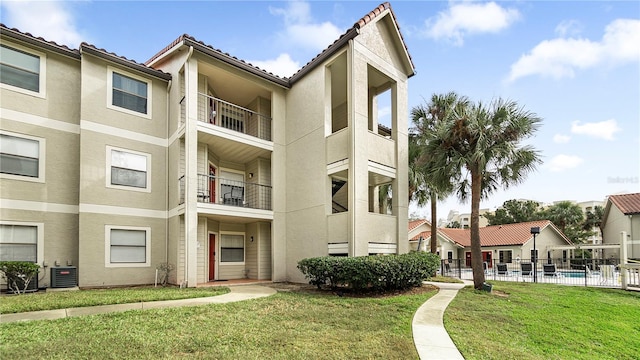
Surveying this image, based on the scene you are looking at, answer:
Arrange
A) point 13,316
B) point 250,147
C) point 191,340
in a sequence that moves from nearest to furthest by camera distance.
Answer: point 191,340 < point 13,316 < point 250,147

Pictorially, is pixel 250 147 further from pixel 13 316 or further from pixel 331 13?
pixel 13 316

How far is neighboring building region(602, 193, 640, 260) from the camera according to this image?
2853cm

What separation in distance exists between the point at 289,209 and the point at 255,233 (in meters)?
2.11

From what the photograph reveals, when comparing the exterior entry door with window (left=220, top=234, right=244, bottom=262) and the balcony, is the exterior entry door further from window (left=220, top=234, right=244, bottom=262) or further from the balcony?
the balcony

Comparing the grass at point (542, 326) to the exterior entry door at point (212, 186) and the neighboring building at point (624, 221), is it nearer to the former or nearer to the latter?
the exterior entry door at point (212, 186)

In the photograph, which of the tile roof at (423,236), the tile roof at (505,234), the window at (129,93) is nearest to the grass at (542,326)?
the window at (129,93)

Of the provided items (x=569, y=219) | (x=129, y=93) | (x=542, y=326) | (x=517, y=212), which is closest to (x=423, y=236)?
(x=569, y=219)

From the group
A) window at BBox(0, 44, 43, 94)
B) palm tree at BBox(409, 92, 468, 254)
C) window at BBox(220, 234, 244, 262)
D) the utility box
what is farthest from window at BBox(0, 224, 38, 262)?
palm tree at BBox(409, 92, 468, 254)

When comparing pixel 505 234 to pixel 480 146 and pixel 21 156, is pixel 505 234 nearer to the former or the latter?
pixel 480 146

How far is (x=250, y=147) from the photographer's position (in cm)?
1571

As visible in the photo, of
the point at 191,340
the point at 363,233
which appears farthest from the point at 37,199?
the point at 363,233

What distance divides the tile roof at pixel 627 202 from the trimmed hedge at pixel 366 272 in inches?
1055

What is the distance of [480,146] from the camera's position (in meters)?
13.8

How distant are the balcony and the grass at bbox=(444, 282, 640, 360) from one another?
35.7 ft
